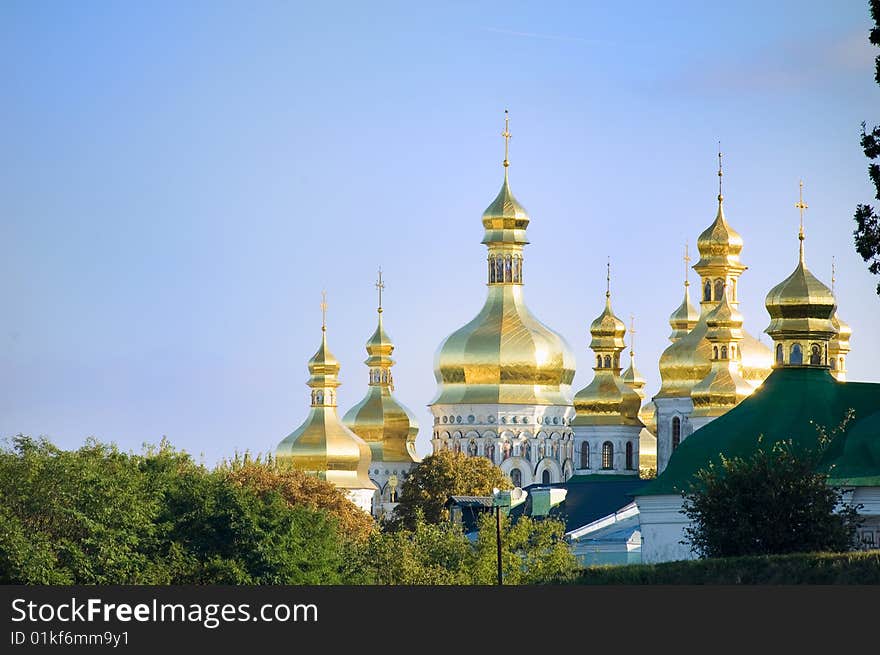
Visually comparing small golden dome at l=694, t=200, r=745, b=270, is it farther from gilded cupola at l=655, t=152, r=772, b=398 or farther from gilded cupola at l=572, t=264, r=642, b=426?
gilded cupola at l=572, t=264, r=642, b=426

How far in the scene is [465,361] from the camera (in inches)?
5635

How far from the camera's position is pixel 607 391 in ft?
423

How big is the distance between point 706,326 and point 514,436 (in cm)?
2535

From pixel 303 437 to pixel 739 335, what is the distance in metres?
26.7

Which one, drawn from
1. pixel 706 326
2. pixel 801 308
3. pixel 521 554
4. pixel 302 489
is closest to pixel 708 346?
pixel 706 326

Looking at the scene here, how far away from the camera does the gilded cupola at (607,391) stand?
128625 mm

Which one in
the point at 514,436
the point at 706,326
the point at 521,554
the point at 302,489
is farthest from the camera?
the point at 514,436

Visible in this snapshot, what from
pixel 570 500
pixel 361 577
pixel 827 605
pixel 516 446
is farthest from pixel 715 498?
pixel 516 446

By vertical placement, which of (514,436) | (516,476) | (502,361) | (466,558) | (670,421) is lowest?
(466,558)

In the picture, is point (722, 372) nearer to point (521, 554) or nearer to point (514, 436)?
point (514, 436)

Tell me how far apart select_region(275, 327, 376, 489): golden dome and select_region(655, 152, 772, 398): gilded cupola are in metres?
17.3

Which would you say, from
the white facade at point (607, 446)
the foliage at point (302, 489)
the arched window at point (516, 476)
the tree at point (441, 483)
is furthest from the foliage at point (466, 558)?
the arched window at point (516, 476)

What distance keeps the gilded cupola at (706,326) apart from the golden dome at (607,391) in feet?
26.9

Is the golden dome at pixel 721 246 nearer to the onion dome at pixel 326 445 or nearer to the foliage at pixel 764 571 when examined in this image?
the onion dome at pixel 326 445
